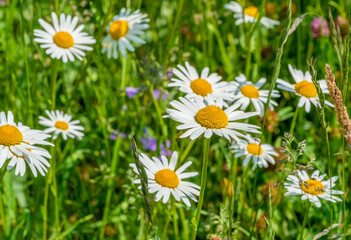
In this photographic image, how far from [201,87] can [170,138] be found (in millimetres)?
450

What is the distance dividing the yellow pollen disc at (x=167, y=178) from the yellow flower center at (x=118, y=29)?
102cm

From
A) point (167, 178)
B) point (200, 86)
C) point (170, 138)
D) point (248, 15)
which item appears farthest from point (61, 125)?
point (248, 15)

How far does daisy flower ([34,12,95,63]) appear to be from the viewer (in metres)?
1.86

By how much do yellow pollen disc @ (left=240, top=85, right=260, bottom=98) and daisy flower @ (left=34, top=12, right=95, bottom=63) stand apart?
0.66 metres

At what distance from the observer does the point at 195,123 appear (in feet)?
4.05

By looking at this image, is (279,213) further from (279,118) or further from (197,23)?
(197,23)

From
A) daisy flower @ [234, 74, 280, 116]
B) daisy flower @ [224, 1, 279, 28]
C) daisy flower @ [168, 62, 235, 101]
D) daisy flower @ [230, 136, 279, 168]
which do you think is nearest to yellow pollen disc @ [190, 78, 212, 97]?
daisy flower @ [168, 62, 235, 101]

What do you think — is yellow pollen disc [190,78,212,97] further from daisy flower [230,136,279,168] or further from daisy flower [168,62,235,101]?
daisy flower [230,136,279,168]

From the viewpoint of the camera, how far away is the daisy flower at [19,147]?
3.94 feet

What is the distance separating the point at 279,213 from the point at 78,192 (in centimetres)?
101

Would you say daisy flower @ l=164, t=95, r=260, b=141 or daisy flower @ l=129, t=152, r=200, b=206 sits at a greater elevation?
daisy flower @ l=164, t=95, r=260, b=141

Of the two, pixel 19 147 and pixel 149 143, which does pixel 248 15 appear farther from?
pixel 19 147

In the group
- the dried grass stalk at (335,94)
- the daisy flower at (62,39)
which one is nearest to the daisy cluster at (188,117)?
the daisy flower at (62,39)

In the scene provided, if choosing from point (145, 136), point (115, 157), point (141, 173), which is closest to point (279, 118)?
point (145, 136)
